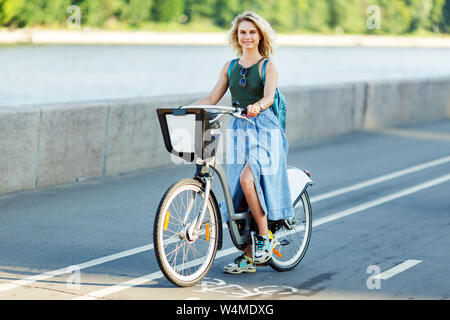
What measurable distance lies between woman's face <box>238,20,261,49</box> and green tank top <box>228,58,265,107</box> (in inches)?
5.1

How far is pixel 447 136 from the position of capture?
52.7 feet

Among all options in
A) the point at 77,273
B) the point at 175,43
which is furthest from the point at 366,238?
the point at 175,43

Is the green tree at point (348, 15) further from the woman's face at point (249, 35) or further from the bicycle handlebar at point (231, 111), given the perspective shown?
the bicycle handlebar at point (231, 111)

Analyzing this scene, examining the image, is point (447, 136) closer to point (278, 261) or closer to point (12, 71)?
point (278, 261)

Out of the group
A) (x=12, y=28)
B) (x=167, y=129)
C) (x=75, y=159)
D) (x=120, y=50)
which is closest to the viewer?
(x=167, y=129)

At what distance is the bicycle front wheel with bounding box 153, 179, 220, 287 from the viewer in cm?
532

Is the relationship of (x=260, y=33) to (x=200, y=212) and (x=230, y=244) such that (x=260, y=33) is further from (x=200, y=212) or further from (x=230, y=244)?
(x=230, y=244)

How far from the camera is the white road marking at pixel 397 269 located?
241 inches

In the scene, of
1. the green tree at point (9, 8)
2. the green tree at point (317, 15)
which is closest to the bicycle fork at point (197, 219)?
the green tree at point (9, 8)

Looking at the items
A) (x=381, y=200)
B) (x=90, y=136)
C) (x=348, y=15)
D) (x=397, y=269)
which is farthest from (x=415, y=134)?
(x=348, y=15)

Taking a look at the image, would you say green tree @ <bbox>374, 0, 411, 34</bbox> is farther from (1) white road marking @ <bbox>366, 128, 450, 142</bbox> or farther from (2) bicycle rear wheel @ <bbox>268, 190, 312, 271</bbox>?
(2) bicycle rear wheel @ <bbox>268, 190, 312, 271</bbox>

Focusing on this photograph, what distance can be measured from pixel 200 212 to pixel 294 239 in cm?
112

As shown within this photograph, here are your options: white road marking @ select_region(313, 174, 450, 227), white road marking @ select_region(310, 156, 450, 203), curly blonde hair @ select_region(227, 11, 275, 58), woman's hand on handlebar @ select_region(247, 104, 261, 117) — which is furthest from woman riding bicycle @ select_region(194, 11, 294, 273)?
white road marking @ select_region(310, 156, 450, 203)

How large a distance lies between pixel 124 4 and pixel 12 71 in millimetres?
16918
